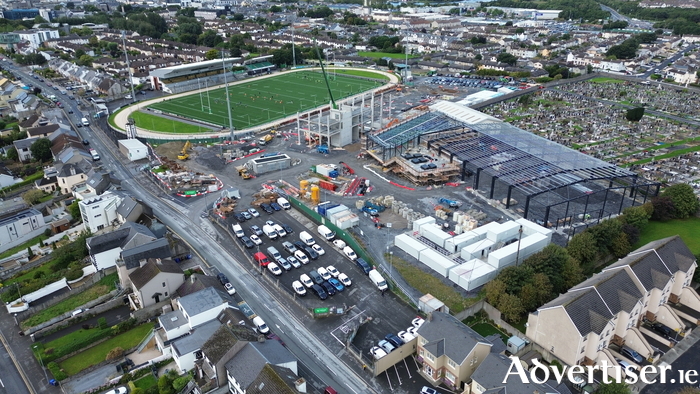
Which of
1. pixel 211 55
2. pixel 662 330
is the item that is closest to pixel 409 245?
pixel 662 330

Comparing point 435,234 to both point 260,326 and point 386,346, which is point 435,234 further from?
point 260,326

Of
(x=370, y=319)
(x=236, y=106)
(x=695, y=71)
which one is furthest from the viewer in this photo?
(x=695, y=71)

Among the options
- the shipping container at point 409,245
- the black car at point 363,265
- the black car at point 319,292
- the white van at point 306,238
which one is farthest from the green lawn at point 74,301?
the shipping container at point 409,245

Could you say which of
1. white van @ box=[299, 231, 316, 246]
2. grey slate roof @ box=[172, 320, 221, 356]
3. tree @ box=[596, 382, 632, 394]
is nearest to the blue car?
white van @ box=[299, 231, 316, 246]

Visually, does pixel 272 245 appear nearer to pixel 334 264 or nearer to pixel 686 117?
pixel 334 264

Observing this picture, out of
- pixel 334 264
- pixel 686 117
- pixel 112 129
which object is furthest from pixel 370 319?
pixel 686 117

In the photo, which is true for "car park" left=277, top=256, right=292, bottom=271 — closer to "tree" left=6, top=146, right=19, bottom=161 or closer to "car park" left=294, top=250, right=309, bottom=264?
"car park" left=294, top=250, right=309, bottom=264
